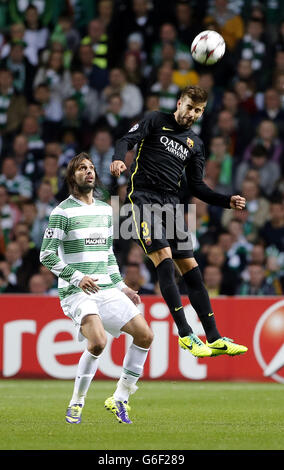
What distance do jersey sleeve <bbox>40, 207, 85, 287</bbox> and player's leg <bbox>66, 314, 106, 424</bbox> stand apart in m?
0.37

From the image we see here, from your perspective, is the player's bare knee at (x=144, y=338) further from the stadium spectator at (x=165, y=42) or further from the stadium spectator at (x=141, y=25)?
the stadium spectator at (x=141, y=25)

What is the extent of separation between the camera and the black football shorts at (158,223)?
28.5 feet

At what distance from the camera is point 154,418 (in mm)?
9648

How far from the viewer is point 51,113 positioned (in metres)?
16.2

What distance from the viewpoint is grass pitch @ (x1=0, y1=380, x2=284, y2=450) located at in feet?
25.7

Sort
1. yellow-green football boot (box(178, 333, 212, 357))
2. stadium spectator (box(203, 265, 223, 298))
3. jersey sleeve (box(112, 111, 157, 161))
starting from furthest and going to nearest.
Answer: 1. stadium spectator (box(203, 265, 223, 298))
2. yellow-green football boot (box(178, 333, 212, 357))
3. jersey sleeve (box(112, 111, 157, 161))

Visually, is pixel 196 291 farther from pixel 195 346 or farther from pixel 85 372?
pixel 85 372

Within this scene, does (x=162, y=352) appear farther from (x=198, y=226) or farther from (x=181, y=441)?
(x=181, y=441)

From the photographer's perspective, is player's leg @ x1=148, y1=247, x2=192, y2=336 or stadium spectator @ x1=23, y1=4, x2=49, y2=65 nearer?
player's leg @ x1=148, y1=247, x2=192, y2=336

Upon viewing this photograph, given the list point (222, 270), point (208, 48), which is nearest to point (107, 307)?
point (208, 48)

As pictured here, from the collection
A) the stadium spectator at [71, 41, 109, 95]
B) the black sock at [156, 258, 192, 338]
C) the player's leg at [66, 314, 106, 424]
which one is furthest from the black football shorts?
the stadium spectator at [71, 41, 109, 95]

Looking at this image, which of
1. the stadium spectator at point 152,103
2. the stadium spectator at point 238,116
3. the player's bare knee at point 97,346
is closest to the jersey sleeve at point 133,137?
the player's bare knee at point 97,346

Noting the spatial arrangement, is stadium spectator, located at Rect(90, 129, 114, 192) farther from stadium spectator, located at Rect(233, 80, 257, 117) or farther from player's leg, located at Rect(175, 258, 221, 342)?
player's leg, located at Rect(175, 258, 221, 342)

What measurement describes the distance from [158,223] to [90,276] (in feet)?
2.46
